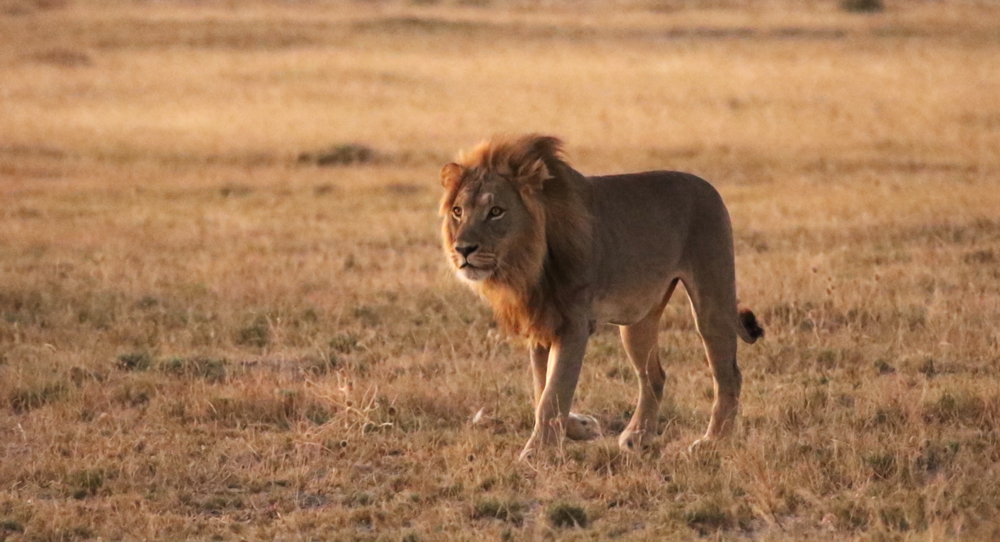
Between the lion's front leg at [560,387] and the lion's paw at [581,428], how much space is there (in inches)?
18.4

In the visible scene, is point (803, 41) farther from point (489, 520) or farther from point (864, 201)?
point (489, 520)

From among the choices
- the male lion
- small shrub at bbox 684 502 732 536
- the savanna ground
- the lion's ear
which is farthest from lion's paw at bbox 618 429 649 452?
the lion's ear

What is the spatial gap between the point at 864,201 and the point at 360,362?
31.6 feet

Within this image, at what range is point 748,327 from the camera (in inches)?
303

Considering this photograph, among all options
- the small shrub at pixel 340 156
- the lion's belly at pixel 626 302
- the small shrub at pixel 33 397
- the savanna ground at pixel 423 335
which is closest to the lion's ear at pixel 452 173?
the lion's belly at pixel 626 302

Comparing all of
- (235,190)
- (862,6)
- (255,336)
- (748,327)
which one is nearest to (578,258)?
(748,327)

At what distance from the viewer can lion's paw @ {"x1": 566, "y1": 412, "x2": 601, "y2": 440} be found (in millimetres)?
7445

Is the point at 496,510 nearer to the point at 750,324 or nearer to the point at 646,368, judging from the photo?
the point at 646,368

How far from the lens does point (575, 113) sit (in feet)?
95.5

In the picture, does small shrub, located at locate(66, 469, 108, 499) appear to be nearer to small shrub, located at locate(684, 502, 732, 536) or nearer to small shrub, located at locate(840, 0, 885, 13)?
small shrub, located at locate(684, 502, 732, 536)

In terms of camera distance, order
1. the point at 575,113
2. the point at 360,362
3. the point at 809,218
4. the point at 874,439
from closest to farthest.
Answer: the point at 874,439 → the point at 360,362 → the point at 809,218 → the point at 575,113

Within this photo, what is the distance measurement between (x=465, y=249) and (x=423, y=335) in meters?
3.75

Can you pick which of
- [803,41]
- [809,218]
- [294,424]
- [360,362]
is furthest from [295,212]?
[803,41]

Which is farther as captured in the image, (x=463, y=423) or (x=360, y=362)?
(x=360, y=362)
